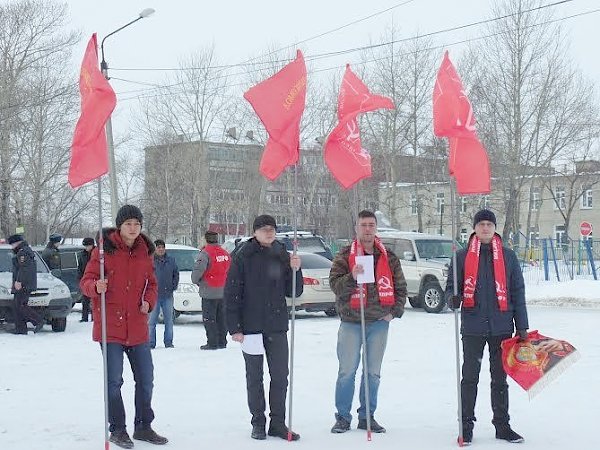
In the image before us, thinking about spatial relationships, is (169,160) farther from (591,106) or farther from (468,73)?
(591,106)

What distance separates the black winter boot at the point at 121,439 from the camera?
7438 millimetres

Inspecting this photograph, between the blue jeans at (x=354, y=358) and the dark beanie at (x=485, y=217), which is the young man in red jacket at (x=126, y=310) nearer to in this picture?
the blue jeans at (x=354, y=358)

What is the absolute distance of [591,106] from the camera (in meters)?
49.4

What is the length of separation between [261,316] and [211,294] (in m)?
6.68

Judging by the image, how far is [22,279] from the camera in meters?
16.5

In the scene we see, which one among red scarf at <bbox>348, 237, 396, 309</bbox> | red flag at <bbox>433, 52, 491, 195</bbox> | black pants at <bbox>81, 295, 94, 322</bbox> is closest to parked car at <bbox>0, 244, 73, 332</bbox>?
black pants at <bbox>81, 295, 94, 322</bbox>

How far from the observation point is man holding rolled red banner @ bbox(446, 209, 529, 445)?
7.57 metres

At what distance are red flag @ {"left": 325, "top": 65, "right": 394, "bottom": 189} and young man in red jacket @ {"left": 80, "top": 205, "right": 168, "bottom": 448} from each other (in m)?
1.91

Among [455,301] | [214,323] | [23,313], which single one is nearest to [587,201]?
[23,313]

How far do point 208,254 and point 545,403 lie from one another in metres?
6.67

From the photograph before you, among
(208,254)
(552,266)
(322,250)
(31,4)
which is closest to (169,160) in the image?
(31,4)

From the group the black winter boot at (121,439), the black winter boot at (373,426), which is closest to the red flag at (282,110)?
the black winter boot at (373,426)

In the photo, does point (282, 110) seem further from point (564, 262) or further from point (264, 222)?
point (564, 262)

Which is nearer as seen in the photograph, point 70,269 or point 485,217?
point 485,217
